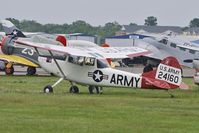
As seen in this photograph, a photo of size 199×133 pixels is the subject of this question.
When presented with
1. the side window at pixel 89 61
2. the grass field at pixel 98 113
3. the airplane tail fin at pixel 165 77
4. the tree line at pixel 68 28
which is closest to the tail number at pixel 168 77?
the airplane tail fin at pixel 165 77

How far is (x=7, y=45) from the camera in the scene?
4169 centimetres

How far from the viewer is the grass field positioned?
58.2 ft

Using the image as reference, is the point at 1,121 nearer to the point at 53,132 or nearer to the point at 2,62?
the point at 53,132

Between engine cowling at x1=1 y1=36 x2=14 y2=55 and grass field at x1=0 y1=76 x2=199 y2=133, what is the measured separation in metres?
11.7

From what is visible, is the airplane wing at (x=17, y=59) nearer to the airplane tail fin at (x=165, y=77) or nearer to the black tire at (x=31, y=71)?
the black tire at (x=31, y=71)

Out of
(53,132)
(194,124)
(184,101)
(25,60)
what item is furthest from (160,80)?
(25,60)

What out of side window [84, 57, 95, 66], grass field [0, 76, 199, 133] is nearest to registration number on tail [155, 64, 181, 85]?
grass field [0, 76, 199, 133]

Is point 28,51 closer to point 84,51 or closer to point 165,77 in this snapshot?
point 84,51

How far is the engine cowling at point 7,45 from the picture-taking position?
1608 inches

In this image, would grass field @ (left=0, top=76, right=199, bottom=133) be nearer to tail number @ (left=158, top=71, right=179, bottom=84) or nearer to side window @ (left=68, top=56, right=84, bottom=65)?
tail number @ (left=158, top=71, right=179, bottom=84)

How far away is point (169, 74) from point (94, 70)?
2.86m

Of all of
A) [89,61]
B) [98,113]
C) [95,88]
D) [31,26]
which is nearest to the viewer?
[98,113]

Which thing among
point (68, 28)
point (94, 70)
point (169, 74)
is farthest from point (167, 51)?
point (68, 28)

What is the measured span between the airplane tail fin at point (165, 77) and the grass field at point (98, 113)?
0.45 m
